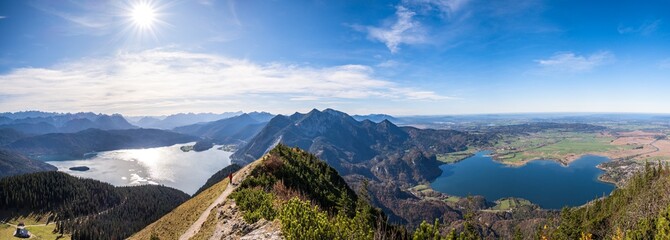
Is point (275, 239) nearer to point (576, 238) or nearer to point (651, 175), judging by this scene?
point (576, 238)

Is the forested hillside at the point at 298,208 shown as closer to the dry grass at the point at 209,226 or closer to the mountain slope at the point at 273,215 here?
the mountain slope at the point at 273,215

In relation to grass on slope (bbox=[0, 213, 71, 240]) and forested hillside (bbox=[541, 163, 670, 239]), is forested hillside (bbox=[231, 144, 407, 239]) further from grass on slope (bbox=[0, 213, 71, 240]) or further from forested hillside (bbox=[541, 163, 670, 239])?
grass on slope (bbox=[0, 213, 71, 240])

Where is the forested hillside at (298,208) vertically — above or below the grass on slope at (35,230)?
above

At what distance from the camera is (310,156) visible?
90938 millimetres

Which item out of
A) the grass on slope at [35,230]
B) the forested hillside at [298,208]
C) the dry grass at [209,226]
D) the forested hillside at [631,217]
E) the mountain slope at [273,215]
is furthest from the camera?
the grass on slope at [35,230]

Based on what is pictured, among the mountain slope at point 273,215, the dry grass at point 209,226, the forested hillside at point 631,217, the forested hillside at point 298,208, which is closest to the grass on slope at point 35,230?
the forested hillside at point 298,208

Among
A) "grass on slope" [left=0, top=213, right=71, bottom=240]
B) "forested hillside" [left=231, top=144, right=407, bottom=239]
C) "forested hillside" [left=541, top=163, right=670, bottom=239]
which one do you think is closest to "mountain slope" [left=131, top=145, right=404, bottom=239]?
"forested hillside" [left=231, top=144, right=407, bottom=239]

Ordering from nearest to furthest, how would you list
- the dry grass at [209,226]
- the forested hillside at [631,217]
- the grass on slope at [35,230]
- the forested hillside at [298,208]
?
the forested hillside at [298,208] < the dry grass at [209,226] < the forested hillside at [631,217] < the grass on slope at [35,230]

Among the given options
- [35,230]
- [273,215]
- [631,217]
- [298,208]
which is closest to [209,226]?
[273,215]

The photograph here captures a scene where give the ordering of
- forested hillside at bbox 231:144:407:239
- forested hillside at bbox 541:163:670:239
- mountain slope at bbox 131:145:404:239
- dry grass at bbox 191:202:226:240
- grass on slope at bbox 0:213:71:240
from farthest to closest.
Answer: grass on slope at bbox 0:213:71:240
forested hillside at bbox 541:163:670:239
dry grass at bbox 191:202:226:240
mountain slope at bbox 131:145:404:239
forested hillside at bbox 231:144:407:239

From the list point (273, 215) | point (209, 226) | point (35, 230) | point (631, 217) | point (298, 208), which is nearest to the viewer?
point (298, 208)

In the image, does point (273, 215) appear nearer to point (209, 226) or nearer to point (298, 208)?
point (298, 208)

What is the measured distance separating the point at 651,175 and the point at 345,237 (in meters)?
134

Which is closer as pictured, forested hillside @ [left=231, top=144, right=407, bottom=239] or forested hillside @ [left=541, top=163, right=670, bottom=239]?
forested hillside @ [left=231, top=144, right=407, bottom=239]
